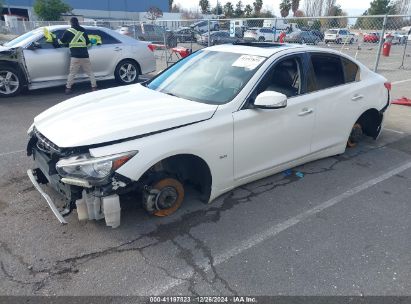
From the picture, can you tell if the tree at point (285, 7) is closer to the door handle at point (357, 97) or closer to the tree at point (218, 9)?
the tree at point (218, 9)

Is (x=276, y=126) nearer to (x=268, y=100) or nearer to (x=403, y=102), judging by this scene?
(x=268, y=100)

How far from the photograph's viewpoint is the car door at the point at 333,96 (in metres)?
4.19

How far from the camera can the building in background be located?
49375 mm

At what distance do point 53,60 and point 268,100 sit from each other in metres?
6.94

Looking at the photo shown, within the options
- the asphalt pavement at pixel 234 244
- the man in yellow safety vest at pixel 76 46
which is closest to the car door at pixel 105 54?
the man in yellow safety vest at pixel 76 46

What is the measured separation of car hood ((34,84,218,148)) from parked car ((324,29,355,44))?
9.73 m

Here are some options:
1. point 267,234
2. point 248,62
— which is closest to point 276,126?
point 248,62

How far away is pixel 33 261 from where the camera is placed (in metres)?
2.76

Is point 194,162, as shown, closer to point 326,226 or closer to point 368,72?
point 326,226

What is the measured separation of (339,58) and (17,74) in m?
7.34

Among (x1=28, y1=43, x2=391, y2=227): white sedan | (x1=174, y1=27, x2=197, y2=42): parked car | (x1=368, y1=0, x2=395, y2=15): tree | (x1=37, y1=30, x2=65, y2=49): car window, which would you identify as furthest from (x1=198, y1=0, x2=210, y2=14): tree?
(x1=28, y1=43, x2=391, y2=227): white sedan

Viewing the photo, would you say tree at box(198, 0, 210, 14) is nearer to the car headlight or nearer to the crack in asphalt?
the crack in asphalt

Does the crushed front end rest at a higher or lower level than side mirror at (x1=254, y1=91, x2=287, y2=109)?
lower

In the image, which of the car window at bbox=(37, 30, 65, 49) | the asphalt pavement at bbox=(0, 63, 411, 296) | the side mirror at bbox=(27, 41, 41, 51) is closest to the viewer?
the asphalt pavement at bbox=(0, 63, 411, 296)
